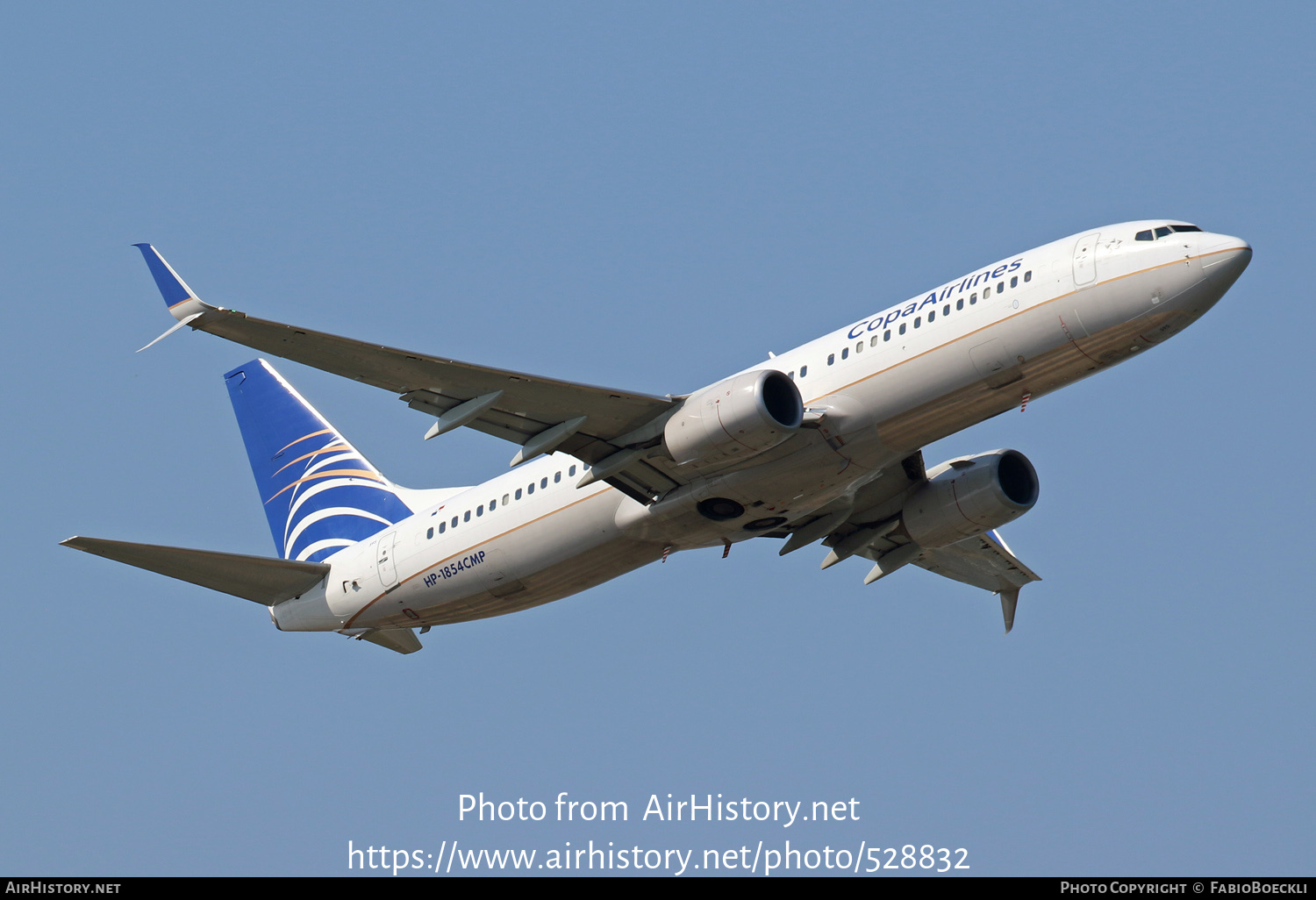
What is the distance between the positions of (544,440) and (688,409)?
3.15 metres

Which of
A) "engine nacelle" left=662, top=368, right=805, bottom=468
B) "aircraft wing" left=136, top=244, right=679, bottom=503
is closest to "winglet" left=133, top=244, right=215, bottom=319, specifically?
"aircraft wing" left=136, top=244, right=679, bottom=503

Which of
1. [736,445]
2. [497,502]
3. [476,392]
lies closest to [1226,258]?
[736,445]

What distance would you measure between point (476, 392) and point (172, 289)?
653 centimetres

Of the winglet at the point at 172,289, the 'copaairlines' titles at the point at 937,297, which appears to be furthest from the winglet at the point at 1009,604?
the winglet at the point at 172,289

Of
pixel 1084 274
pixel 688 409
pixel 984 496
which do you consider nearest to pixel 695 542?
pixel 688 409

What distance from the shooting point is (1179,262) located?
102ft

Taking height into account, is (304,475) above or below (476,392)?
above

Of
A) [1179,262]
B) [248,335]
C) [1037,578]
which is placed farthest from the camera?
[1037,578]

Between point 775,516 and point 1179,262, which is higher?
point 1179,262

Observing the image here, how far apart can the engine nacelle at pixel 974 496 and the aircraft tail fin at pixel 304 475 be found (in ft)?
43.9

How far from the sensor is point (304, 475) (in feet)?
144

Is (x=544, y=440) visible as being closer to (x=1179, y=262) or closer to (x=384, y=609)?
(x=384, y=609)

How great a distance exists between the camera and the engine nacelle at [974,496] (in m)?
37.8

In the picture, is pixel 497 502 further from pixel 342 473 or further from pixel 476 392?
pixel 342 473
